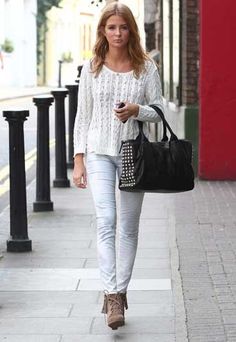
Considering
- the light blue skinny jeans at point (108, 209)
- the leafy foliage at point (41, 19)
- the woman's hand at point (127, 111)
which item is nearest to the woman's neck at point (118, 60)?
the woman's hand at point (127, 111)

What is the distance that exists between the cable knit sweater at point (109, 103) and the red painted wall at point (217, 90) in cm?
671

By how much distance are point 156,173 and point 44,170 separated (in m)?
4.75

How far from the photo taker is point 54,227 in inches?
369

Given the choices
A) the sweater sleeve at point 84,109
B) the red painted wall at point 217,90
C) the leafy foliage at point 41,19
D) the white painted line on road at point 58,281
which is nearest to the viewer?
the sweater sleeve at point 84,109

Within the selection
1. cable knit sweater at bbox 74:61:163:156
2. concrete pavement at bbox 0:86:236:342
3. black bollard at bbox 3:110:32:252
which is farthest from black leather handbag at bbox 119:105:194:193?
black bollard at bbox 3:110:32:252

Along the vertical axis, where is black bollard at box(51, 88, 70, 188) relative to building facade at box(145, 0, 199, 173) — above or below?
below

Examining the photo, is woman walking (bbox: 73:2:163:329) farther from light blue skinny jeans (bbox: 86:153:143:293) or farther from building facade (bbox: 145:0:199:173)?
building facade (bbox: 145:0:199:173)

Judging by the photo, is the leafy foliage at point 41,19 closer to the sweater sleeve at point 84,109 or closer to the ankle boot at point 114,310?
the sweater sleeve at point 84,109

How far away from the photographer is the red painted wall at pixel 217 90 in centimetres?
1229

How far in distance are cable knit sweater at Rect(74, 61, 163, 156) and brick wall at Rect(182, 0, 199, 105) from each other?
739cm

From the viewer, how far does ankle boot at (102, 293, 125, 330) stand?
18.4 ft

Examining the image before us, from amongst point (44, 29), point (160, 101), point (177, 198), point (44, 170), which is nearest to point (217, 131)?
point (177, 198)

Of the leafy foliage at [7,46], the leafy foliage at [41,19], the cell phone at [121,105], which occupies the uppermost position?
the leafy foliage at [41,19]

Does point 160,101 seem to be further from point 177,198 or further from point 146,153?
Result: point 177,198
